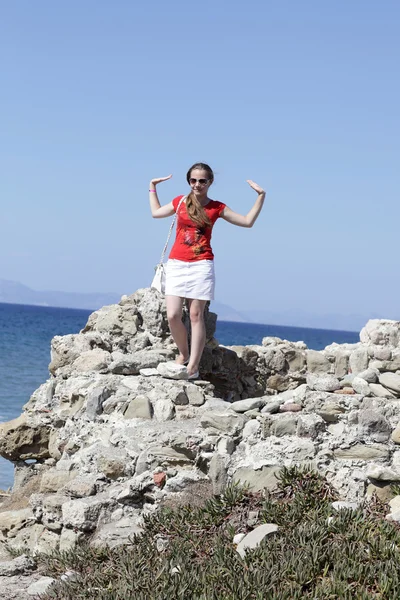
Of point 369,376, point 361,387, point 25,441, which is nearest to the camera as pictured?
point 361,387

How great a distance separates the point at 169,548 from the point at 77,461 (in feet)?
6.43

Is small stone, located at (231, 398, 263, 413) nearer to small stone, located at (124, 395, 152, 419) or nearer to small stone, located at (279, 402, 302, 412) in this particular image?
small stone, located at (279, 402, 302, 412)

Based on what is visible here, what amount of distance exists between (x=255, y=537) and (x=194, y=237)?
3696 millimetres

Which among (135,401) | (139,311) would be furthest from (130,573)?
(139,311)

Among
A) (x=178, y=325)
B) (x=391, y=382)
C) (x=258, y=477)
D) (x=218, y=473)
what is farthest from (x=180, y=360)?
(x=258, y=477)

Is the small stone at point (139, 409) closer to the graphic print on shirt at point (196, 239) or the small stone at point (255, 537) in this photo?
the graphic print on shirt at point (196, 239)

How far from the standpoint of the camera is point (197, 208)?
801 cm

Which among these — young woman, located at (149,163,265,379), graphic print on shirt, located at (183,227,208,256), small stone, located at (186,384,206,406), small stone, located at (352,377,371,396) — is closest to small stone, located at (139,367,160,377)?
young woman, located at (149,163,265,379)

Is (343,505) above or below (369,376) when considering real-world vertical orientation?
below

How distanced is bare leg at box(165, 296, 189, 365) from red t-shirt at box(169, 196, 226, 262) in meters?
0.45

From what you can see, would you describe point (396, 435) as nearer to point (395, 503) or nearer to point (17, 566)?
point (395, 503)

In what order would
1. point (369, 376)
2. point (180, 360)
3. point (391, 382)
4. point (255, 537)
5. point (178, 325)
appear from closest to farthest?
point (255, 537)
point (391, 382)
point (369, 376)
point (178, 325)
point (180, 360)

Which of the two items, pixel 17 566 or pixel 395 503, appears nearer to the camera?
pixel 395 503

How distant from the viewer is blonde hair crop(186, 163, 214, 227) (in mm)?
7949
